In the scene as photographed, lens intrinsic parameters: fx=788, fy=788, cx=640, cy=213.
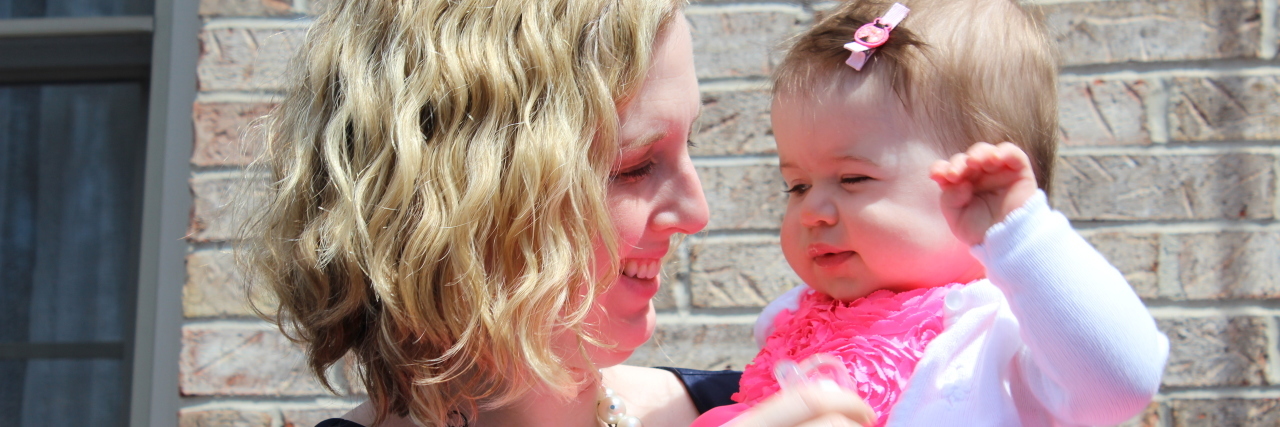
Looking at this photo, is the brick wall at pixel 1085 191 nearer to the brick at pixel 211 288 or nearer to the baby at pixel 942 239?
the brick at pixel 211 288

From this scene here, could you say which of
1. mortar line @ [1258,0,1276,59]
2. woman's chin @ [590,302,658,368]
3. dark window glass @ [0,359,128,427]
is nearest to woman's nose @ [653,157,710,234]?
woman's chin @ [590,302,658,368]

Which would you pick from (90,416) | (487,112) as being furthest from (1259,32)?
(90,416)

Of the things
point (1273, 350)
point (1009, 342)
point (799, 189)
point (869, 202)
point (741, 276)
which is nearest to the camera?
point (1009, 342)

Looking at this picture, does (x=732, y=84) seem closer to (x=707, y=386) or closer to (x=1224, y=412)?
(x=707, y=386)

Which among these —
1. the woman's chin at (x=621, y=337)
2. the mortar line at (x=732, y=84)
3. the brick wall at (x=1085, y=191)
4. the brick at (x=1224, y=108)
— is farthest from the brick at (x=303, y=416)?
the brick at (x=1224, y=108)

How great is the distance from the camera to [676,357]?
5.02 feet

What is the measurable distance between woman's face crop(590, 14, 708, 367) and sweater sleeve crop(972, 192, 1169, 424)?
399 millimetres

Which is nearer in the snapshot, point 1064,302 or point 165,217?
point 1064,302

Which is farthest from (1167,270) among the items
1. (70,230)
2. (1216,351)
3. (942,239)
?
(70,230)

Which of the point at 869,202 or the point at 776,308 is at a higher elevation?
the point at 869,202

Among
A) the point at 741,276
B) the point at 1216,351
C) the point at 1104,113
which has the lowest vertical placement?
A: the point at 741,276

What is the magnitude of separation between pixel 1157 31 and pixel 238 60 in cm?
177

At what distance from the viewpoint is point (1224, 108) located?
4.71 ft

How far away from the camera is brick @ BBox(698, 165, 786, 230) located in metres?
1.52
